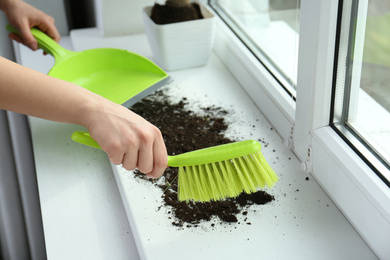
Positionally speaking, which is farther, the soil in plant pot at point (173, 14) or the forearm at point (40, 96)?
the soil in plant pot at point (173, 14)

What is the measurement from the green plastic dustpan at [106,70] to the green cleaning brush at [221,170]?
0.27m

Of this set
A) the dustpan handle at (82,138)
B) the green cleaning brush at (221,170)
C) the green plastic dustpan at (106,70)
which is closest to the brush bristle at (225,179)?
the green cleaning brush at (221,170)

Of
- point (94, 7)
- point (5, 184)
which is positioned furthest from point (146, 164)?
point (94, 7)

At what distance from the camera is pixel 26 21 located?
0.98m

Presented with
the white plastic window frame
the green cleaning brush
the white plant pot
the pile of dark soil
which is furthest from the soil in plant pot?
the green cleaning brush

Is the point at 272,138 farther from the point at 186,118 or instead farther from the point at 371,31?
the point at 371,31

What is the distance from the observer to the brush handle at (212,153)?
67 centimetres

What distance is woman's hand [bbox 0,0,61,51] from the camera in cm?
98

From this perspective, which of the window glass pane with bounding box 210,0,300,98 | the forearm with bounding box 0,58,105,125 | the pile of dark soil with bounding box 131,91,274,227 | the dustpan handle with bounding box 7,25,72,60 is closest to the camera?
the forearm with bounding box 0,58,105,125

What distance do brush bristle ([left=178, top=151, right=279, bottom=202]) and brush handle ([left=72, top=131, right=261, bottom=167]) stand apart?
2cm

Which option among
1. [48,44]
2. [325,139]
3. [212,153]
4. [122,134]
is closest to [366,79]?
[325,139]

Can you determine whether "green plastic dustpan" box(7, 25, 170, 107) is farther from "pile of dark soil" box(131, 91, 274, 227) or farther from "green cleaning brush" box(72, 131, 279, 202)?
"green cleaning brush" box(72, 131, 279, 202)

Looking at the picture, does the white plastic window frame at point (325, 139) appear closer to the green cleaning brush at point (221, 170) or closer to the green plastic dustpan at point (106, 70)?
the green cleaning brush at point (221, 170)

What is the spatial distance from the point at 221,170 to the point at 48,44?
50 centimetres
